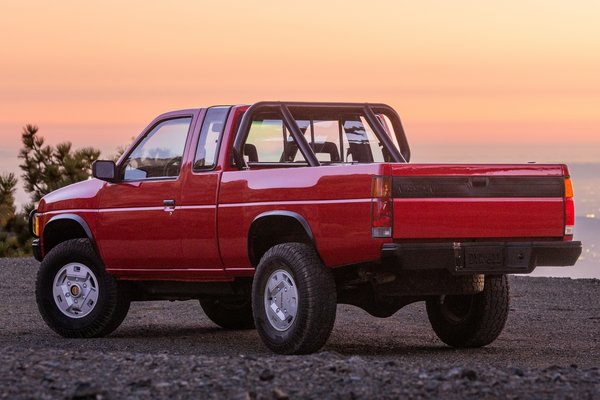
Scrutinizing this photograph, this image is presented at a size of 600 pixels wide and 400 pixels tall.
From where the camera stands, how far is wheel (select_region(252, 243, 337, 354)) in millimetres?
10203

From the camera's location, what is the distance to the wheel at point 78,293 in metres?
12.7

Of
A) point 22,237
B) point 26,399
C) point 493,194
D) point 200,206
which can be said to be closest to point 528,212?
point 493,194

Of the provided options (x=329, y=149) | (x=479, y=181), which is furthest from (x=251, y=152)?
(x=479, y=181)

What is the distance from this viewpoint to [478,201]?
33.5 feet

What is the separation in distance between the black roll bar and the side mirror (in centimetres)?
163

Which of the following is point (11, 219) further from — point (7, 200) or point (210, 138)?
point (210, 138)

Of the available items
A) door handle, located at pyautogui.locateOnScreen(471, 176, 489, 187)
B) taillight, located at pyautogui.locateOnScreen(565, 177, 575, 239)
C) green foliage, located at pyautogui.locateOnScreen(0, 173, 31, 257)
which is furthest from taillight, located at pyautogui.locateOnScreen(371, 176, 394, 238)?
green foliage, located at pyautogui.locateOnScreen(0, 173, 31, 257)

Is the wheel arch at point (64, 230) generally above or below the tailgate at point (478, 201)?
below

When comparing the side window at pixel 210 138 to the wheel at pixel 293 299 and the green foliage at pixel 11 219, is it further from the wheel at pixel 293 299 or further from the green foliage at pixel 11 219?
the green foliage at pixel 11 219

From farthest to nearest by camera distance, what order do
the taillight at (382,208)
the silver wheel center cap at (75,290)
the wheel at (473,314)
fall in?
the silver wheel center cap at (75,290), the wheel at (473,314), the taillight at (382,208)

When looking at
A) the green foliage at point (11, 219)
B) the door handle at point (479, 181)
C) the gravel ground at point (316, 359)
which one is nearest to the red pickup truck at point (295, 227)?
the door handle at point (479, 181)

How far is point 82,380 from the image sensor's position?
25.5ft

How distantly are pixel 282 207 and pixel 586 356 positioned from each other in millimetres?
3394

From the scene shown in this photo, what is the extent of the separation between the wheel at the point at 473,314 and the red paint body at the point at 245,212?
1365 mm
